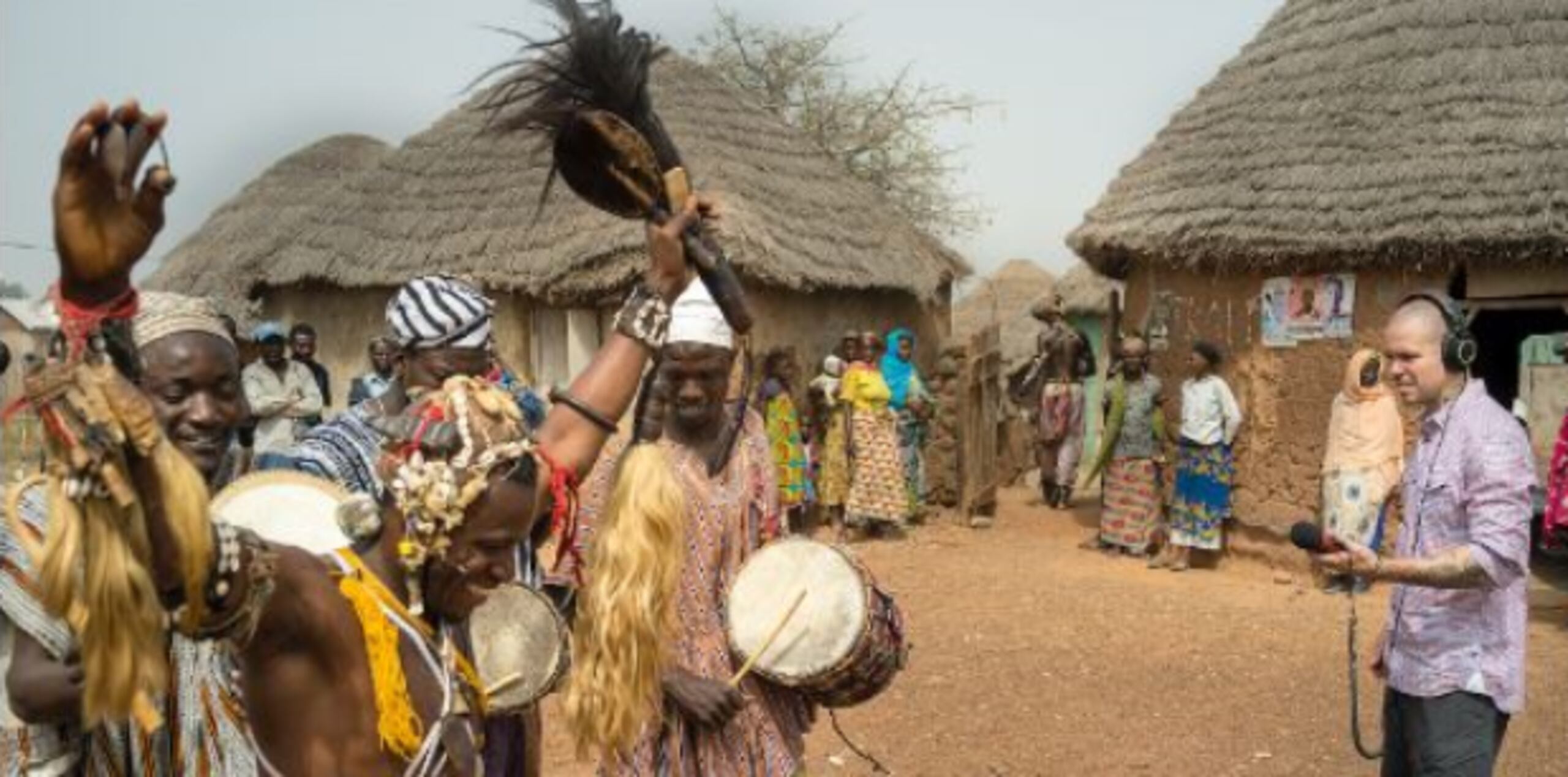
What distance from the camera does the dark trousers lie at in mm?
3350

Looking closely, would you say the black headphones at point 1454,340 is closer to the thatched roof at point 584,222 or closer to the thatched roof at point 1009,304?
the thatched roof at point 584,222

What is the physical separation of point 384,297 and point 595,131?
1277 cm

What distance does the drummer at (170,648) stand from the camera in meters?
2.00

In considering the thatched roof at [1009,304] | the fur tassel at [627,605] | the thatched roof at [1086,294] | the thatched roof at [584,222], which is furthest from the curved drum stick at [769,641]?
the thatched roof at [1009,304]

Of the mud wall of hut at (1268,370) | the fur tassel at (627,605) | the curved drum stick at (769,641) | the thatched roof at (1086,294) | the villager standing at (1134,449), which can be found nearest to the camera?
the fur tassel at (627,605)

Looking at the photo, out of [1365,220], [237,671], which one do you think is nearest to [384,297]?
Result: [1365,220]

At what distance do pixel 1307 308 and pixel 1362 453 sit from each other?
1485 mm

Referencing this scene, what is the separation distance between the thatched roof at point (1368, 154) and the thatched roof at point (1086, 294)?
30.9 ft

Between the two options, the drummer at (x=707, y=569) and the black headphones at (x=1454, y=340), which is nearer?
the drummer at (x=707, y=569)

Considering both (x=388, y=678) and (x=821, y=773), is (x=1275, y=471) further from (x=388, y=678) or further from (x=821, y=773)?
(x=388, y=678)

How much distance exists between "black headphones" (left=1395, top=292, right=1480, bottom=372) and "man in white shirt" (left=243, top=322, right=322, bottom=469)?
7.50m

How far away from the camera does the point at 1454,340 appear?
344 centimetres

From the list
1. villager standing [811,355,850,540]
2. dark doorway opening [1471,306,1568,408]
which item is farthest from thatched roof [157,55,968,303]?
dark doorway opening [1471,306,1568,408]

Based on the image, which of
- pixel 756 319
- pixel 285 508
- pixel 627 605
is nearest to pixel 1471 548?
pixel 627 605
